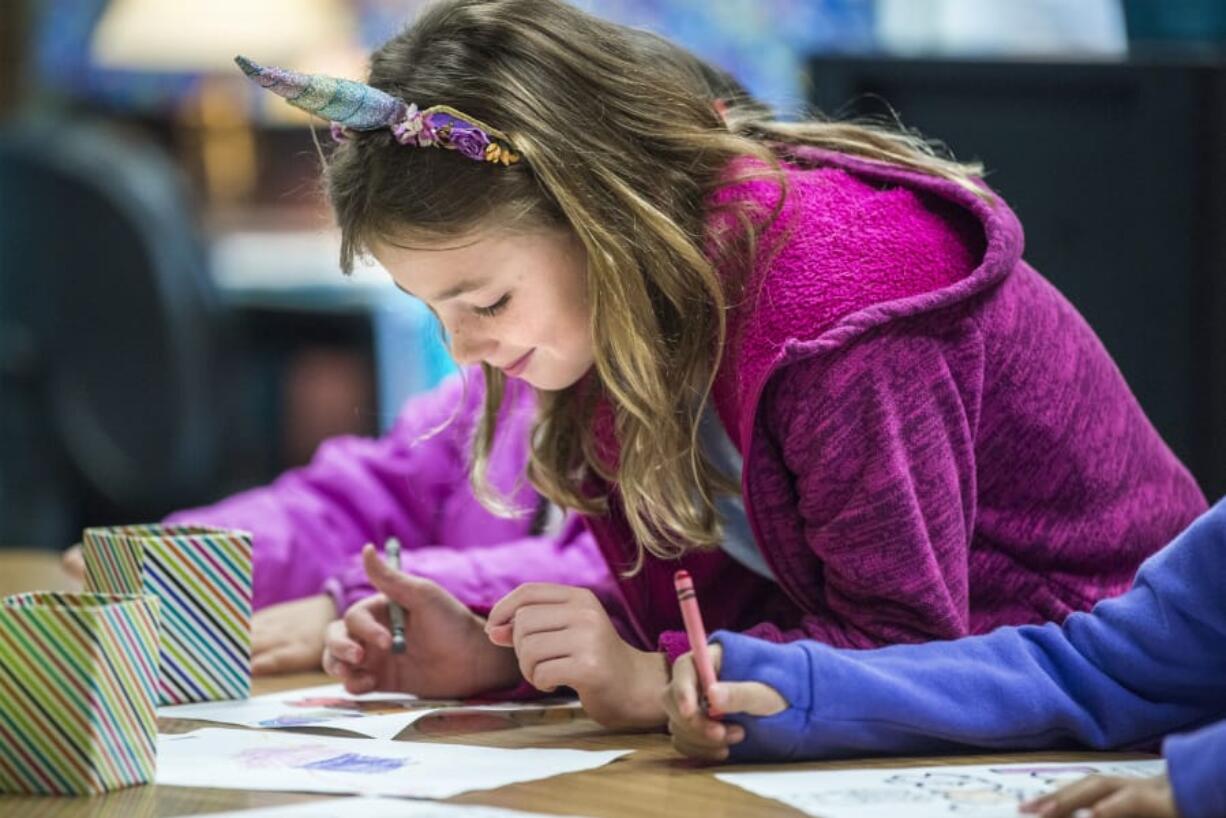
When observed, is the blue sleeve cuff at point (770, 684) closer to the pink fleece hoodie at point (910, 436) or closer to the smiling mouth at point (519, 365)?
the pink fleece hoodie at point (910, 436)

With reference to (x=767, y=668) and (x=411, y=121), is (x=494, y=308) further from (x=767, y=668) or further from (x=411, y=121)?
(x=767, y=668)

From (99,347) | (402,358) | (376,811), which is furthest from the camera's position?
(402,358)

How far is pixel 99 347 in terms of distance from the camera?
2926 mm

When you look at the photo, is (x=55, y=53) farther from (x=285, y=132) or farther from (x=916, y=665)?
(x=916, y=665)

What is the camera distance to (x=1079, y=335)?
4.33 feet

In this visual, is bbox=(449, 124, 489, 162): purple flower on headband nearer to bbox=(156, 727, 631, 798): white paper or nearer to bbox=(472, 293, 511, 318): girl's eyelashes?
bbox=(472, 293, 511, 318): girl's eyelashes

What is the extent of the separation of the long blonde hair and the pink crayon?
24 cm

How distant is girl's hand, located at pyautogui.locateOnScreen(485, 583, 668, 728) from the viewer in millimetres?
1119

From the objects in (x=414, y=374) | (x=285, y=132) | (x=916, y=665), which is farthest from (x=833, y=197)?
(x=285, y=132)

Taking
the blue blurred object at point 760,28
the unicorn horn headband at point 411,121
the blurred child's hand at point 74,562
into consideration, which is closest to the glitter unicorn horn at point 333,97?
the unicorn horn headband at point 411,121

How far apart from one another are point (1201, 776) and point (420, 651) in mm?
621

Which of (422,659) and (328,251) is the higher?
(328,251)

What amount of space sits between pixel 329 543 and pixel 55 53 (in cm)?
336

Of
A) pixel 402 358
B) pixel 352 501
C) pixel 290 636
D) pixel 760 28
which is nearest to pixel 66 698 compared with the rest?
pixel 290 636
